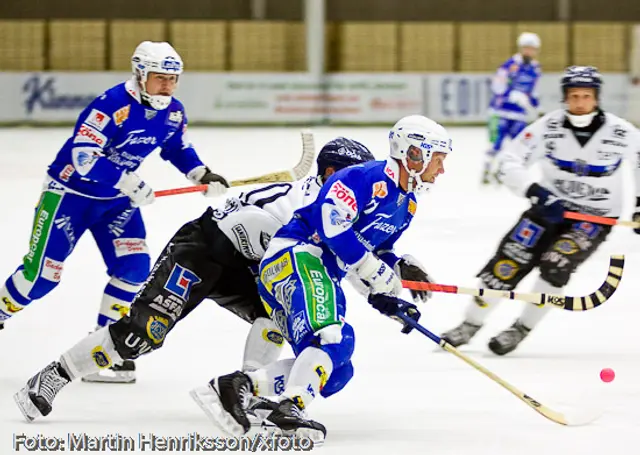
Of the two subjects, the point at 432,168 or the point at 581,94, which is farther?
the point at 581,94

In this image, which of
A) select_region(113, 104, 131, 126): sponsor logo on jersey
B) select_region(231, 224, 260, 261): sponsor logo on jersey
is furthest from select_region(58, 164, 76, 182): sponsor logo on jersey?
select_region(231, 224, 260, 261): sponsor logo on jersey

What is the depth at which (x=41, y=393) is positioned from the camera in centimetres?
439

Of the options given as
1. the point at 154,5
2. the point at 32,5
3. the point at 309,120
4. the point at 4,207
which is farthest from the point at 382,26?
the point at 4,207

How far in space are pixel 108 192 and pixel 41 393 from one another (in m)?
1.21

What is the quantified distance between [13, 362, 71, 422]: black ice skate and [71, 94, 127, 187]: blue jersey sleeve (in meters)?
1.07

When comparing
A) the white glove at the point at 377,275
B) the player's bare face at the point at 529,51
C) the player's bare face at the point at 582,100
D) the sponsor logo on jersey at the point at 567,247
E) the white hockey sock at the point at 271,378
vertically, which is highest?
the player's bare face at the point at 529,51

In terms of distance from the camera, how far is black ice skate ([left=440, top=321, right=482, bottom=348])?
594cm

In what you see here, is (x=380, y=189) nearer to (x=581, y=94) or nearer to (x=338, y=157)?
(x=338, y=157)

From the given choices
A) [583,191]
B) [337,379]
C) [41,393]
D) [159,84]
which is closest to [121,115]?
[159,84]

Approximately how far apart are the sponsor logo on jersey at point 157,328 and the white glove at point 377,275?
757 mm

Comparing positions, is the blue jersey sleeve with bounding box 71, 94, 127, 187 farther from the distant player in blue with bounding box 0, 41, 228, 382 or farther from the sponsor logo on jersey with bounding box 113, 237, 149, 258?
the sponsor logo on jersey with bounding box 113, 237, 149, 258

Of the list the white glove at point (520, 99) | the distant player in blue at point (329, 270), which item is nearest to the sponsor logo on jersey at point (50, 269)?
the distant player in blue at point (329, 270)

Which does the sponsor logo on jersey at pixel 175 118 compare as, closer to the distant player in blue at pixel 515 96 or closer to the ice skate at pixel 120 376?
the ice skate at pixel 120 376

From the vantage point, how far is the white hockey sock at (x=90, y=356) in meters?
4.44
